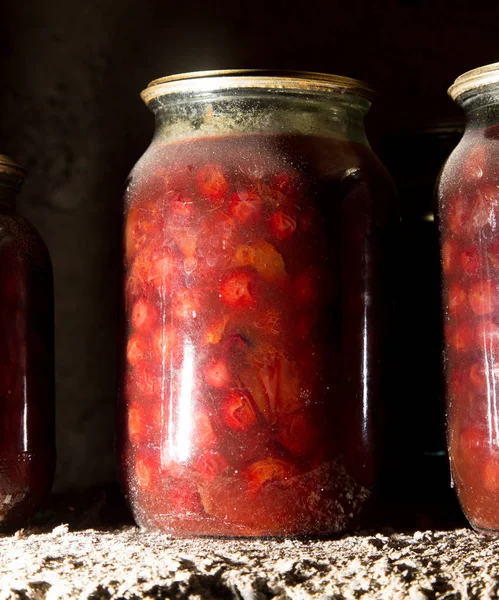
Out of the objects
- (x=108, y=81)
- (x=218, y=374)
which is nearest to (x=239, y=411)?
(x=218, y=374)

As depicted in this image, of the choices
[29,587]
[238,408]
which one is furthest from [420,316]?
[29,587]

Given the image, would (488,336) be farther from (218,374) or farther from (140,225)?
(140,225)

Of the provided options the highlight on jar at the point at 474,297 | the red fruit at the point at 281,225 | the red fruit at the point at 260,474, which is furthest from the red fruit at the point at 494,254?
the red fruit at the point at 260,474

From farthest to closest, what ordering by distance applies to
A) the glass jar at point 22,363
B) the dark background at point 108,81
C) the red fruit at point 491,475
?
1. the dark background at point 108,81
2. the glass jar at point 22,363
3. the red fruit at point 491,475

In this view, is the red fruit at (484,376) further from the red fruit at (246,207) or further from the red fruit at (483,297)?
the red fruit at (246,207)

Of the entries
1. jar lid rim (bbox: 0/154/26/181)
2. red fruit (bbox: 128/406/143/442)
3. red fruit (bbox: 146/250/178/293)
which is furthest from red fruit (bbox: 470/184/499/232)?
jar lid rim (bbox: 0/154/26/181)
